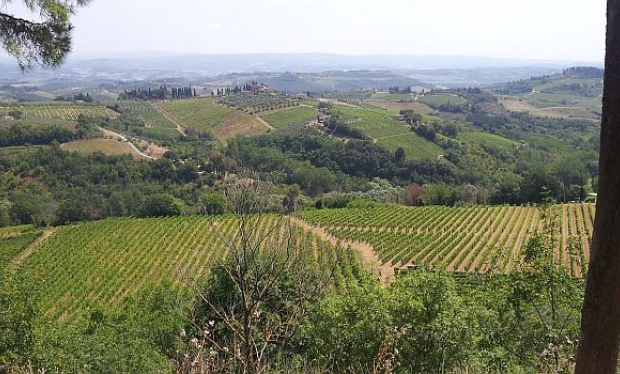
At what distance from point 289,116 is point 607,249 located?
424 ft

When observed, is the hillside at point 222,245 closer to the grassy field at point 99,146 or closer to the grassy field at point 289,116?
the grassy field at point 99,146

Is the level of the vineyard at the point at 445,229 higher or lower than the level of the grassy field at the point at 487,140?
lower

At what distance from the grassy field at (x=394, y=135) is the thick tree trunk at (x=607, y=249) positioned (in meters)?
92.7

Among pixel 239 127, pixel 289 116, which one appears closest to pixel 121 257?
pixel 239 127

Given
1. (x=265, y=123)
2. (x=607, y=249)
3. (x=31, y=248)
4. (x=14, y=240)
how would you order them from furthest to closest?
(x=265, y=123) → (x=14, y=240) → (x=31, y=248) → (x=607, y=249)

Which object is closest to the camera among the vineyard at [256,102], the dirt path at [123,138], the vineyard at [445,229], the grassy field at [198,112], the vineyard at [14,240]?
the vineyard at [445,229]

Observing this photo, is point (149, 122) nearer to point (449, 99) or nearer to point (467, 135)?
point (467, 135)

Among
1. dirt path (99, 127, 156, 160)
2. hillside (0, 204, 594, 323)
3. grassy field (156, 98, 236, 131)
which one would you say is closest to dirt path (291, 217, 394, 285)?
hillside (0, 204, 594, 323)

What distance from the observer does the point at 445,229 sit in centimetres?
4534

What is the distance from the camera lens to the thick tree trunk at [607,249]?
2.33 m

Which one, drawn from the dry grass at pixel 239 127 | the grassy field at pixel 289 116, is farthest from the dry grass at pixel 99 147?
the grassy field at pixel 289 116

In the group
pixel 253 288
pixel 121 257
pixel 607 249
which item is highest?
pixel 607 249

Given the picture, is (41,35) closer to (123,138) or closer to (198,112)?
(123,138)

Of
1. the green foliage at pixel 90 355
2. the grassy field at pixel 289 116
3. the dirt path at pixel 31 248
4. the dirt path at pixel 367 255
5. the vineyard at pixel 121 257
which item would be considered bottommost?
the dirt path at pixel 31 248
